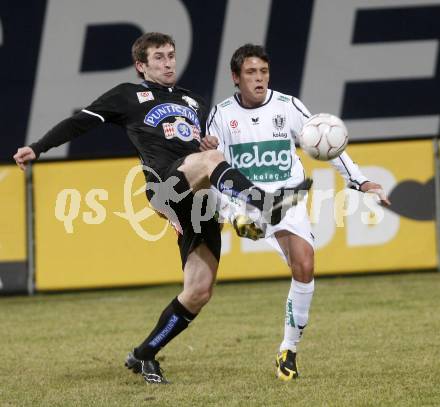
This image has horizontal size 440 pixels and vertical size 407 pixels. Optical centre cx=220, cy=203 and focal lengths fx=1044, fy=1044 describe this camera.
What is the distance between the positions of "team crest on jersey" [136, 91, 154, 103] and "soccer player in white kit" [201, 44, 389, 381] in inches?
17.8

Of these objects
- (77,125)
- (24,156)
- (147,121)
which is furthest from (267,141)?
(24,156)

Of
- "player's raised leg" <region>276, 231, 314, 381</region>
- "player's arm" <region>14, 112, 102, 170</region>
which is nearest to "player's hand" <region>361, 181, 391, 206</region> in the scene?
"player's raised leg" <region>276, 231, 314, 381</region>

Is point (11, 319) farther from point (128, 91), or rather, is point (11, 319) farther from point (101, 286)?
point (128, 91)

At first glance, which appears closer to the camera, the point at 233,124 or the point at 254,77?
the point at 254,77

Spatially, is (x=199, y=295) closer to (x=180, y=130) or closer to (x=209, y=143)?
(x=209, y=143)

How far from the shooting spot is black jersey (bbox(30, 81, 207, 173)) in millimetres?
6758

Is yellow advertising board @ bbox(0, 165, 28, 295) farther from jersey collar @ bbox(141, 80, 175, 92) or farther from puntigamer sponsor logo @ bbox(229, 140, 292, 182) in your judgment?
A: puntigamer sponsor logo @ bbox(229, 140, 292, 182)

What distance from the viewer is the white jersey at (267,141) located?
6.96 m

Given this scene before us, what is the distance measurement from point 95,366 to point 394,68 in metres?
9.52

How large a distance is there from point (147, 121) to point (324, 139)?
1.20 meters

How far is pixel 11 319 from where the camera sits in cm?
1055

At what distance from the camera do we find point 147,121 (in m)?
6.87

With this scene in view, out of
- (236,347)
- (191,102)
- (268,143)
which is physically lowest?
(236,347)

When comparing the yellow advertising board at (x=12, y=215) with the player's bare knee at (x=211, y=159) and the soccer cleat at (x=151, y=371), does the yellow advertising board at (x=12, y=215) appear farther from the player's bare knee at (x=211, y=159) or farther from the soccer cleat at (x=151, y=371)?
the player's bare knee at (x=211, y=159)
